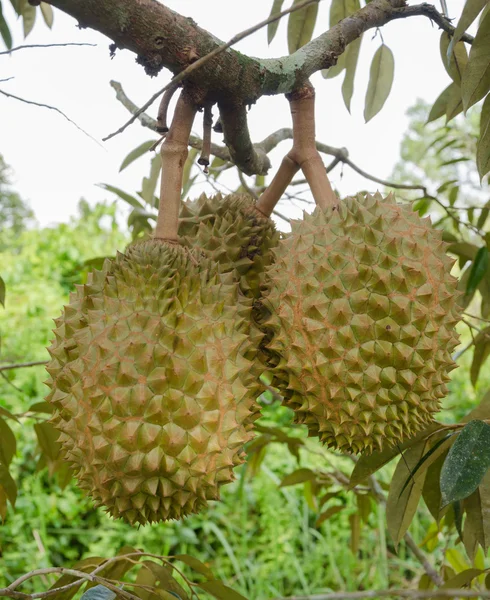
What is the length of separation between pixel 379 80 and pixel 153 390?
1180mm

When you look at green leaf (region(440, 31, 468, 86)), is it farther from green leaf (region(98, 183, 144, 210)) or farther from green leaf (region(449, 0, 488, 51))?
green leaf (region(98, 183, 144, 210))

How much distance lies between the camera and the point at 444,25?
1.12 m

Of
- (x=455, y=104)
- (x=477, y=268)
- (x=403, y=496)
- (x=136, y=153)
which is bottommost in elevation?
(x=403, y=496)

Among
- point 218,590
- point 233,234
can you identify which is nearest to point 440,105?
point 233,234

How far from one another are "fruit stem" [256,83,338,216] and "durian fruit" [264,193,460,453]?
12 centimetres

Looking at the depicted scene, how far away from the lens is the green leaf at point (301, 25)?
4.91 ft

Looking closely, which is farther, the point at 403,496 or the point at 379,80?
the point at 379,80

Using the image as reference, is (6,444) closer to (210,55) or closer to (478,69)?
(210,55)

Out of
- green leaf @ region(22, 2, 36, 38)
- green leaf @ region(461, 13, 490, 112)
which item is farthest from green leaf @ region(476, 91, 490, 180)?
green leaf @ region(22, 2, 36, 38)

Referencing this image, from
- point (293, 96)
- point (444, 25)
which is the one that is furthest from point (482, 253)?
point (293, 96)

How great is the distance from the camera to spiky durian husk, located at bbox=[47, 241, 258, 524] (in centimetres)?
78

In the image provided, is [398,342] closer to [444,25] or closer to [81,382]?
[81,382]

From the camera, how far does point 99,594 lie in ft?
2.40

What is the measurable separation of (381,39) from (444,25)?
0.46 m
